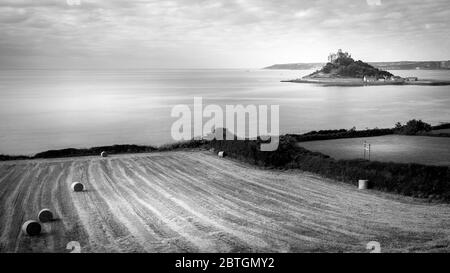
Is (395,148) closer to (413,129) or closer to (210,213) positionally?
(413,129)

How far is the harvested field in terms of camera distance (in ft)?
47.0

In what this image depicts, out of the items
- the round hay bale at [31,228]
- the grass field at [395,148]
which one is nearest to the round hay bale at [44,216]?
the round hay bale at [31,228]

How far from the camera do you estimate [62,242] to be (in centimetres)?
1469

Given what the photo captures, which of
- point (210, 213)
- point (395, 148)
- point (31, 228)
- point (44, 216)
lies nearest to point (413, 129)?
point (395, 148)

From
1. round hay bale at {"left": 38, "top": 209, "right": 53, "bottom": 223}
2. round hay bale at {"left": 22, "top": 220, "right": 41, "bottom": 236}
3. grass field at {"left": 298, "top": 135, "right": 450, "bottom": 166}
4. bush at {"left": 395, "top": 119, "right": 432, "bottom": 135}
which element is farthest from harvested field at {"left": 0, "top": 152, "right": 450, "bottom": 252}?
bush at {"left": 395, "top": 119, "right": 432, "bottom": 135}

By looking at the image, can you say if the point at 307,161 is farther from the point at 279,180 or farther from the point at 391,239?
the point at 391,239

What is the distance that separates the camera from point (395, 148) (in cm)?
3170

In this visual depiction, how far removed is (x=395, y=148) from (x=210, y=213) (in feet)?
63.8

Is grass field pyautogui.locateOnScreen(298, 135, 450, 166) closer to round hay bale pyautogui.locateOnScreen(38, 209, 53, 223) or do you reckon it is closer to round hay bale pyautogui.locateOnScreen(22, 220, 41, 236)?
round hay bale pyautogui.locateOnScreen(38, 209, 53, 223)

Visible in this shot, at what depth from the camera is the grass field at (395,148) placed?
1079 inches

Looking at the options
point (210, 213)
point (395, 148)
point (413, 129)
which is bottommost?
point (210, 213)

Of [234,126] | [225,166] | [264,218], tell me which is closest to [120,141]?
[234,126]

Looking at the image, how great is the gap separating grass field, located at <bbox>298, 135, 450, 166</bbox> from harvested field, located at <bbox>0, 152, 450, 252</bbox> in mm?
6550

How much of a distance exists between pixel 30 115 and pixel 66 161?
50.5 metres
